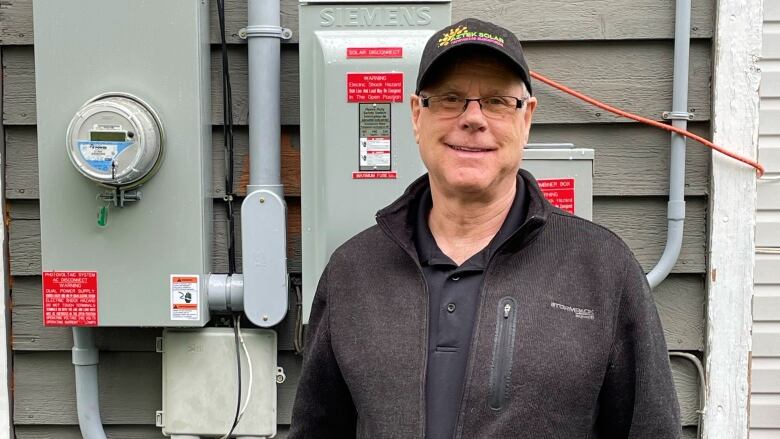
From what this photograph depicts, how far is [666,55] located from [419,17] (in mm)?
817

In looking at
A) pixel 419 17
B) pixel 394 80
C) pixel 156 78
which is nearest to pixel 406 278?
pixel 394 80

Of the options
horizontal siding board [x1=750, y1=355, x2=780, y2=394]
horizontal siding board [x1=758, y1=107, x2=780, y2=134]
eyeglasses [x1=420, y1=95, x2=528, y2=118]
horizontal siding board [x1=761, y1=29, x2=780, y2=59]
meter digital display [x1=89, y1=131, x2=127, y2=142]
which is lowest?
horizontal siding board [x1=750, y1=355, x2=780, y2=394]

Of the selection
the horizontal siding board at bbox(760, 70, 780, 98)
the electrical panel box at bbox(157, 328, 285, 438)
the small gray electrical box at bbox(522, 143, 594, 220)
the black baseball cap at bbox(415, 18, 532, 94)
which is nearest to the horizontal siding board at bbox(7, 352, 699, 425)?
the electrical panel box at bbox(157, 328, 285, 438)

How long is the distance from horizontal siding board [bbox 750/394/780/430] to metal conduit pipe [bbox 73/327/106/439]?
2.16 metres

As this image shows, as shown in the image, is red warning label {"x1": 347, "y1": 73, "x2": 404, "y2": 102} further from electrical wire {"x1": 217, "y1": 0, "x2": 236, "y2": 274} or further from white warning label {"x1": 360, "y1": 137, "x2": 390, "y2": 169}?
electrical wire {"x1": 217, "y1": 0, "x2": 236, "y2": 274}

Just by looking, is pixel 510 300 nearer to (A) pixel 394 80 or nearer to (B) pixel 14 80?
(A) pixel 394 80

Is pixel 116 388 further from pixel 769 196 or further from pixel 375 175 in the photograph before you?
pixel 769 196

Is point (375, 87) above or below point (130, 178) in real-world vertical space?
above

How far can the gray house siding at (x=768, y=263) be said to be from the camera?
265 cm

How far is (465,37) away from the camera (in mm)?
1597

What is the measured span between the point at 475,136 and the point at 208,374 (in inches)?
51.6

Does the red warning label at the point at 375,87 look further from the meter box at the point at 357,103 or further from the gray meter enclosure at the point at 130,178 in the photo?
the gray meter enclosure at the point at 130,178

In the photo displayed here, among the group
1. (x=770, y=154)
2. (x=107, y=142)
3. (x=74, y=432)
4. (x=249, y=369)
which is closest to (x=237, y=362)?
(x=249, y=369)

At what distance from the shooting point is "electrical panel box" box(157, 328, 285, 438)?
2.48 m
